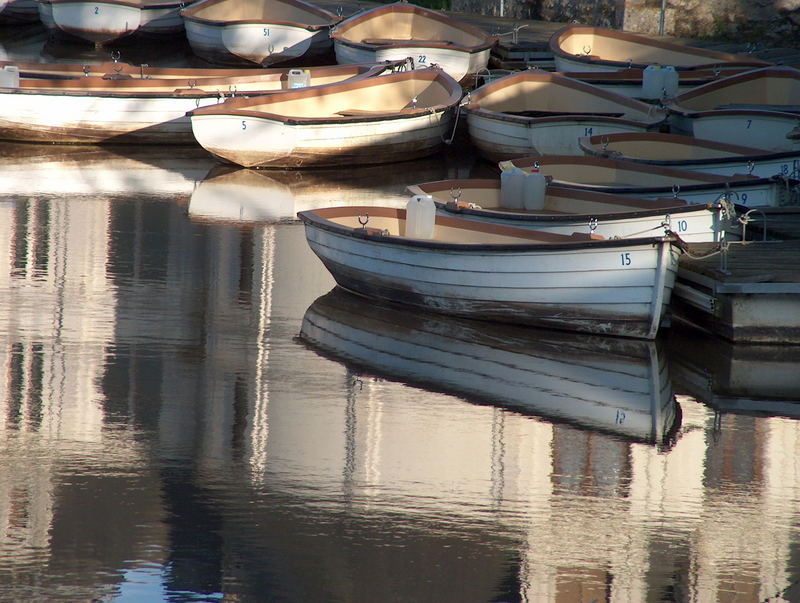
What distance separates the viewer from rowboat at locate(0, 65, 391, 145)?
15211 mm

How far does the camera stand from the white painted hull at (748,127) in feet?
45.7

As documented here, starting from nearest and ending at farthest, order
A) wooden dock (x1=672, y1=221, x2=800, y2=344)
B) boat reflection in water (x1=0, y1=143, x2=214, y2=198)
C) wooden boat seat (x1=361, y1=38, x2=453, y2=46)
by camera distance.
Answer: wooden dock (x1=672, y1=221, x2=800, y2=344)
boat reflection in water (x1=0, y1=143, x2=214, y2=198)
wooden boat seat (x1=361, y1=38, x2=453, y2=46)

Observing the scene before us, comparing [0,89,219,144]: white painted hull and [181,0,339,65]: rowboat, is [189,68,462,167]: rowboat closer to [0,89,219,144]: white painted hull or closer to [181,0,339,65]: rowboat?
Result: [0,89,219,144]: white painted hull

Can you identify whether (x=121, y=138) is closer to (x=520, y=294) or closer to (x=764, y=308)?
(x=520, y=294)

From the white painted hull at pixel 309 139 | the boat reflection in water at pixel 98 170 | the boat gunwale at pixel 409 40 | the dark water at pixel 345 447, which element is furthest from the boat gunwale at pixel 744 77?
the dark water at pixel 345 447

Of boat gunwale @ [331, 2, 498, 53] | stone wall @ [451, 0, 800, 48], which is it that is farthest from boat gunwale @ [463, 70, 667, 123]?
stone wall @ [451, 0, 800, 48]

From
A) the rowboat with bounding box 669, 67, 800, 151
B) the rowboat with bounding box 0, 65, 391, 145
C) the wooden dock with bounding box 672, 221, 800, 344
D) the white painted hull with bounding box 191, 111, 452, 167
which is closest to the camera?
the wooden dock with bounding box 672, 221, 800, 344

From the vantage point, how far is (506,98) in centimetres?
1630

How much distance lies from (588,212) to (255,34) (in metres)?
12.0

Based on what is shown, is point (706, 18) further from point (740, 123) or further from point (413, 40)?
point (740, 123)

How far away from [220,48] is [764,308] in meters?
15.0

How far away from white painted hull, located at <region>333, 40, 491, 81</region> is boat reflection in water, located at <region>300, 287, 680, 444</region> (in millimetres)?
9762

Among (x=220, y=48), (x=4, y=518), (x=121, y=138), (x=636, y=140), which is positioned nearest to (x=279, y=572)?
(x=4, y=518)

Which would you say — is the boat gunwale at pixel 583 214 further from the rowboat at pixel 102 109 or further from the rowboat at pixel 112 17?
the rowboat at pixel 112 17
